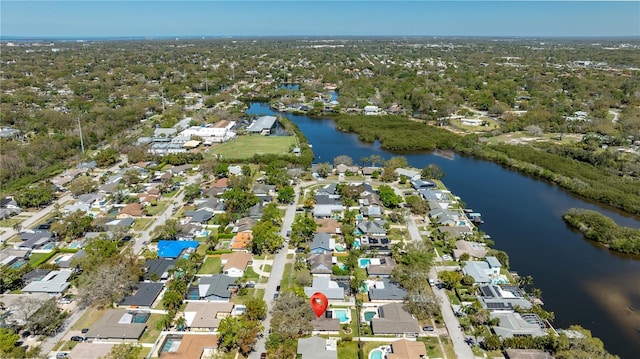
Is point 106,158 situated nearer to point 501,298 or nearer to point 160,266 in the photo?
point 160,266

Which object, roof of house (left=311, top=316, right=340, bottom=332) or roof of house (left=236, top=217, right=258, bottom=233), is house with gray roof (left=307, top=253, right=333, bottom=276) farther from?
roof of house (left=236, top=217, right=258, bottom=233)

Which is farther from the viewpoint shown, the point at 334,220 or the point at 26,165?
the point at 26,165

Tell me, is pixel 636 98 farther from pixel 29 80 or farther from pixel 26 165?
pixel 29 80

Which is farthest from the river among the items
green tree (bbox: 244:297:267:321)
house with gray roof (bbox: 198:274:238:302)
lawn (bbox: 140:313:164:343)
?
lawn (bbox: 140:313:164:343)

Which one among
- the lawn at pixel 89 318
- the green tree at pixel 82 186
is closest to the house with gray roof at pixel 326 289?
the lawn at pixel 89 318

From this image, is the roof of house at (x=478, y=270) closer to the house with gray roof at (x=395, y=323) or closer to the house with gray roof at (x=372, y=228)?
the house with gray roof at (x=395, y=323)

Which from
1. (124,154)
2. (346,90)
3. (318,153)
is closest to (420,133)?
(318,153)

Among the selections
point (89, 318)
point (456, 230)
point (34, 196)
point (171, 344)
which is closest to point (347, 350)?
point (171, 344)
